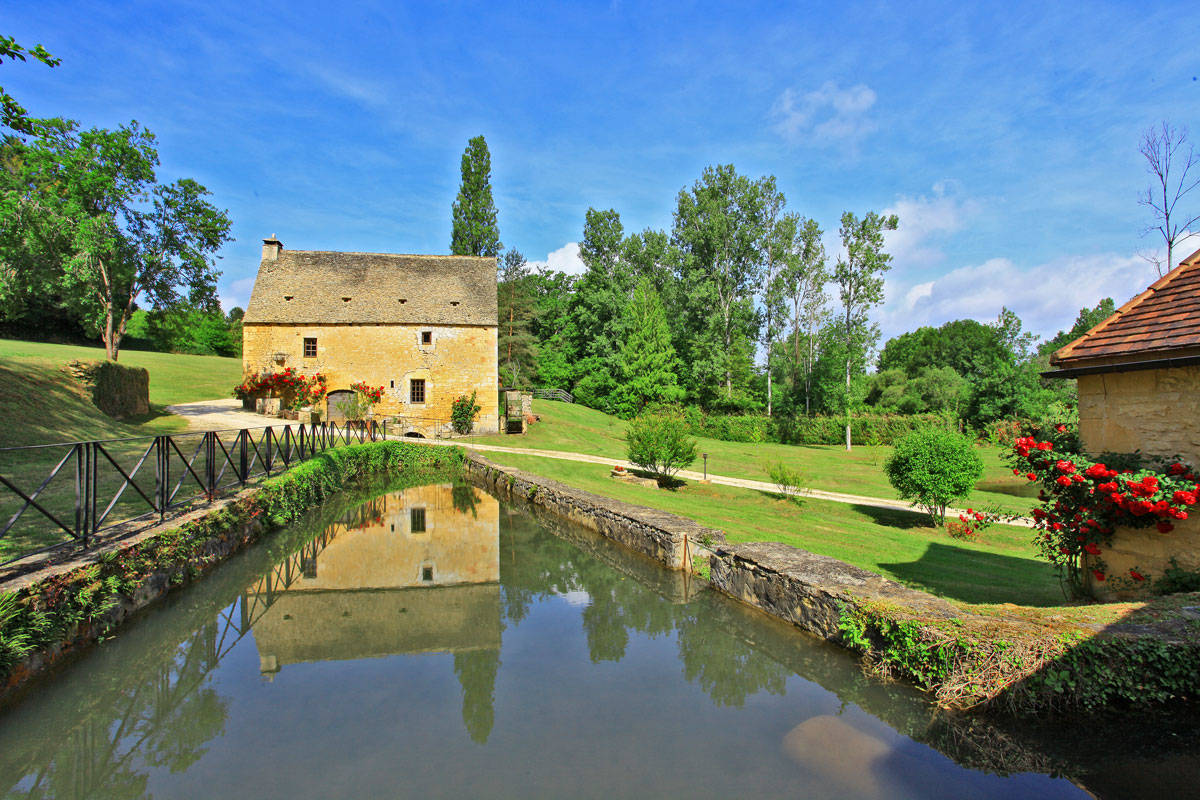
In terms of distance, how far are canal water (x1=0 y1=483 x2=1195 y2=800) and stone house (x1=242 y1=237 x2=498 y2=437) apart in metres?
21.5

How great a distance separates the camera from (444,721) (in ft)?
13.6

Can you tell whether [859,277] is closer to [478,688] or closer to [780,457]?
[780,457]

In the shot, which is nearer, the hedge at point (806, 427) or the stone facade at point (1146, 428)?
Result: the stone facade at point (1146, 428)

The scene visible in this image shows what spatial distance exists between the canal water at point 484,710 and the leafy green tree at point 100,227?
20116 millimetres

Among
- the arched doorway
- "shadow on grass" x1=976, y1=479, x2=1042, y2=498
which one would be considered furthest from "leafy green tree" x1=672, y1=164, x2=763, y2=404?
the arched doorway

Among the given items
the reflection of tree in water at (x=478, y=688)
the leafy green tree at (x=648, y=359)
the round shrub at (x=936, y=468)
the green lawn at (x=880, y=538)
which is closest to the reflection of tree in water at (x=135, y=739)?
the reflection of tree in water at (x=478, y=688)

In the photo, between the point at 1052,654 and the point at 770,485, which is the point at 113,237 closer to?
the point at 770,485

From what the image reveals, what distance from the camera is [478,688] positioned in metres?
4.75

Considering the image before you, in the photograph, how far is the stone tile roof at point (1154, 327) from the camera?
507 centimetres

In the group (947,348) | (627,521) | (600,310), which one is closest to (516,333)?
(600,310)

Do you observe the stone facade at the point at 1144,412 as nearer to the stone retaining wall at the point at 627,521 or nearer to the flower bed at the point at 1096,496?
the flower bed at the point at 1096,496

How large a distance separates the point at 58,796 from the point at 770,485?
56.9 ft

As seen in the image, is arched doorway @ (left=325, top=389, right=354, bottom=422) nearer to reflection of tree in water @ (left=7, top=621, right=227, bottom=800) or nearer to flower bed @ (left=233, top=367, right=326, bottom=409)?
flower bed @ (left=233, top=367, right=326, bottom=409)

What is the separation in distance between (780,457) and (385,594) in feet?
73.5
